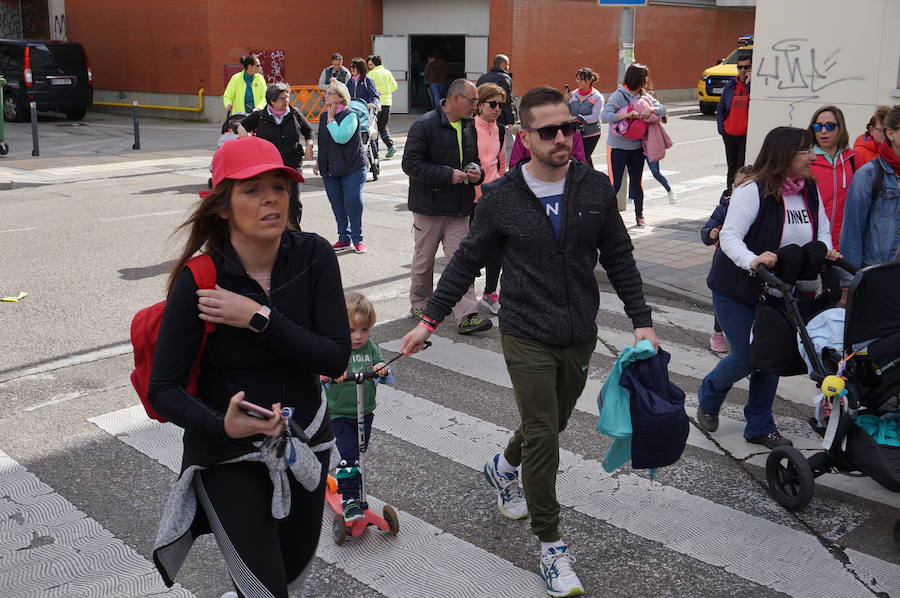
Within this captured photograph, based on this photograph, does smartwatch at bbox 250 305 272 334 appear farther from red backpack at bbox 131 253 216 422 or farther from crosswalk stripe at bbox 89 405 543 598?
crosswalk stripe at bbox 89 405 543 598

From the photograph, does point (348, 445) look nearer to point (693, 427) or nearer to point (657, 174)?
point (693, 427)

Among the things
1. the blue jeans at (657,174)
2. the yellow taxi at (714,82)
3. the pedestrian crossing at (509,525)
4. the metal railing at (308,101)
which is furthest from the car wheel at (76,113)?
the pedestrian crossing at (509,525)

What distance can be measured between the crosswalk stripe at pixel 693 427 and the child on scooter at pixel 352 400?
2.25 metres

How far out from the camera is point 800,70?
36.4 feet

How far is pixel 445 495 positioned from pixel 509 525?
49 centimetres

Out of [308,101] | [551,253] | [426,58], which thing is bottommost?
[551,253]

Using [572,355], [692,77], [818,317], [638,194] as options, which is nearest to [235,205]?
[572,355]

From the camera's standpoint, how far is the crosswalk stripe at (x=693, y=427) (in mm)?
5562

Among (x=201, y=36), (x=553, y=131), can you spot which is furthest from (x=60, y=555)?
(x=201, y=36)

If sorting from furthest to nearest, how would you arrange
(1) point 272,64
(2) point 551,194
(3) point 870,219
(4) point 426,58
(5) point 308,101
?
(4) point 426,58 → (1) point 272,64 → (5) point 308,101 → (3) point 870,219 → (2) point 551,194

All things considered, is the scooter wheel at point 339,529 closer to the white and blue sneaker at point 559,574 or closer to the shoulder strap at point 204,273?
the white and blue sneaker at point 559,574

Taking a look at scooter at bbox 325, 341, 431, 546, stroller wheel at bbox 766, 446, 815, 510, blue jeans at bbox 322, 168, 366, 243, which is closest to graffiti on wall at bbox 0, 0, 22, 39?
blue jeans at bbox 322, 168, 366, 243

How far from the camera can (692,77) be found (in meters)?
37.1

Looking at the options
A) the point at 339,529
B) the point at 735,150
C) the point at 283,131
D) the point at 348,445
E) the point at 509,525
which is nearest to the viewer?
the point at 339,529
